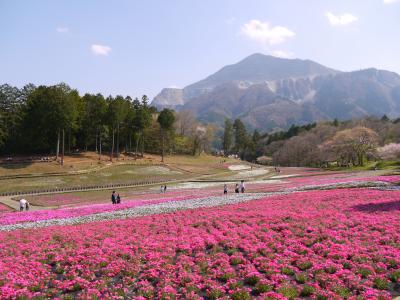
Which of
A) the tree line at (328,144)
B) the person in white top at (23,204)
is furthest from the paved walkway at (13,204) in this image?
the tree line at (328,144)

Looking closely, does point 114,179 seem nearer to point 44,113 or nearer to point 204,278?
point 44,113

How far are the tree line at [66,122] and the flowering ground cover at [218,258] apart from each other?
68.2m

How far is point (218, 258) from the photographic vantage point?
1828 cm

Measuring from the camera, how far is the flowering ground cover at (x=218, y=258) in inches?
579

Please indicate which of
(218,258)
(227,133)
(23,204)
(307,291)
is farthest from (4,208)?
(227,133)

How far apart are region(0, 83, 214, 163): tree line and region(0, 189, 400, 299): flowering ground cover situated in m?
68.2

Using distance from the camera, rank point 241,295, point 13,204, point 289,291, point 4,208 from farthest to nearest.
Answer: point 13,204 < point 4,208 < point 289,291 < point 241,295

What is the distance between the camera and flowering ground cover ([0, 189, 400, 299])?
14.7 m

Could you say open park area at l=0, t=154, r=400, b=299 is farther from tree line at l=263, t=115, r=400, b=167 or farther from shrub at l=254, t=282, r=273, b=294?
tree line at l=263, t=115, r=400, b=167

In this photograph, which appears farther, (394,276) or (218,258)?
(218,258)

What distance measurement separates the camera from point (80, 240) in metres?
22.8

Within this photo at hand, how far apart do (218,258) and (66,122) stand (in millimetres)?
78259

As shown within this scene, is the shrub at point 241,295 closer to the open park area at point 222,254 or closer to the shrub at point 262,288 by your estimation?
the open park area at point 222,254

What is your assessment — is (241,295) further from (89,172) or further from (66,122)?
(66,122)
